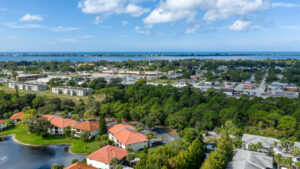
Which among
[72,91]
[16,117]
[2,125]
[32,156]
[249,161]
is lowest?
[32,156]

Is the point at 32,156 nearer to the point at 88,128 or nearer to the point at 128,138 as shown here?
the point at 88,128

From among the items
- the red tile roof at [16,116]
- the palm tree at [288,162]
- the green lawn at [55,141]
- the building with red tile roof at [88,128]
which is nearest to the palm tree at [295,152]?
the palm tree at [288,162]

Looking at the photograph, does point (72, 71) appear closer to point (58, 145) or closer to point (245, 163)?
point (58, 145)

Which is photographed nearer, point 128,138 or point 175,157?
point 175,157

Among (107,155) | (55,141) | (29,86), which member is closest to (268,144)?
(107,155)

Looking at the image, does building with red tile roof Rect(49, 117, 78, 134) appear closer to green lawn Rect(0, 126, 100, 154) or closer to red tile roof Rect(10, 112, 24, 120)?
green lawn Rect(0, 126, 100, 154)
